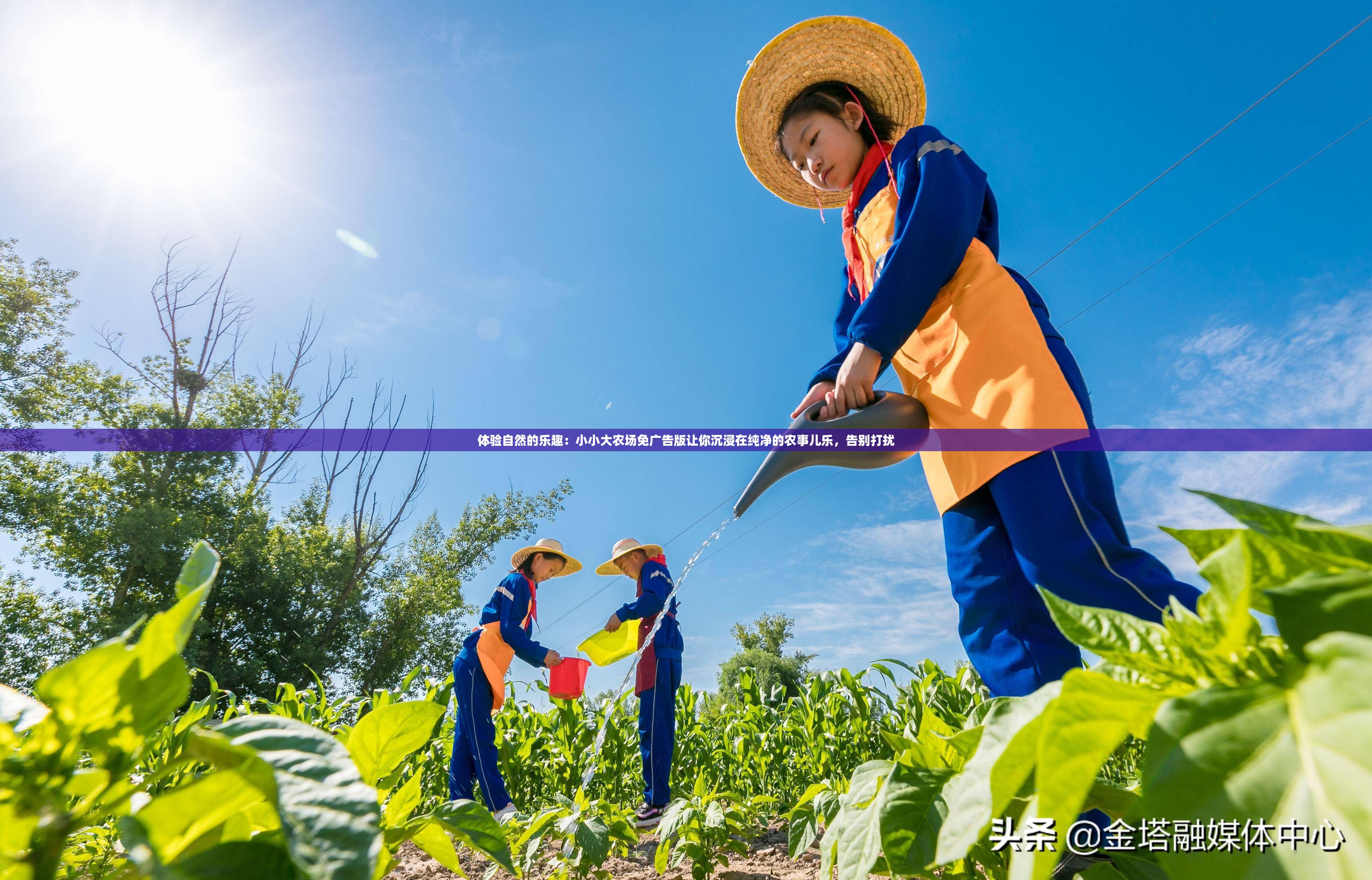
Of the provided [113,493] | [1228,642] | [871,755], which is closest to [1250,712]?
[1228,642]

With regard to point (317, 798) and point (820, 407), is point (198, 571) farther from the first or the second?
point (820, 407)

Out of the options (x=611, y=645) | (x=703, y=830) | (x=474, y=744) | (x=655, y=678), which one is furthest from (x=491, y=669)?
(x=703, y=830)

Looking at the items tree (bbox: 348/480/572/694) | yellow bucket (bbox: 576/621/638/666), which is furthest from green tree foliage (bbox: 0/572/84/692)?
yellow bucket (bbox: 576/621/638/666)

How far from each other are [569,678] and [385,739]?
4.59 m

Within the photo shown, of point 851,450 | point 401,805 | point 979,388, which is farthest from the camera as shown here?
point 851,450

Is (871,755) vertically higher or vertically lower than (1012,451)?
lower

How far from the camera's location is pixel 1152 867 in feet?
1.66

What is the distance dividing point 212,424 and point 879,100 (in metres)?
21.4

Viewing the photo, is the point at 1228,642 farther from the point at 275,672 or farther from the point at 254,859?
the point at 275,672

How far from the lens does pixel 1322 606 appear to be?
9.9 inches

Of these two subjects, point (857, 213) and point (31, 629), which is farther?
point (31, 629)

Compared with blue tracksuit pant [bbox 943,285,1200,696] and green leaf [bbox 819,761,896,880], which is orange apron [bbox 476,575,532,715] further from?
green leaf [bbox 819,761,896,880]

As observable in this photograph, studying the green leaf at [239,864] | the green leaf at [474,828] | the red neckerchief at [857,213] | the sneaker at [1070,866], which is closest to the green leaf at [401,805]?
the green leaf at [474,828]

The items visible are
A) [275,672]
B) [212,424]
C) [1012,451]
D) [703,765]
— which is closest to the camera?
[1012,451]
